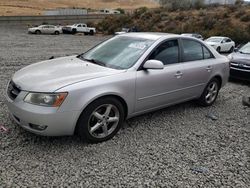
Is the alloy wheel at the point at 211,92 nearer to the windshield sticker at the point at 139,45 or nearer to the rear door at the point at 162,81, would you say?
the rear door at the point at 162,81

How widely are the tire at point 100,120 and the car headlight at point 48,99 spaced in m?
0.37

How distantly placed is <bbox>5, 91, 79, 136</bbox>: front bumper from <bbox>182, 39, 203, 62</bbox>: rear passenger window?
2.42 metres

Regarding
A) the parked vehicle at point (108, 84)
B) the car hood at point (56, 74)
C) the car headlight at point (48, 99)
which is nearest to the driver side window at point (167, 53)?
the parked vehicle at point (108, 84)

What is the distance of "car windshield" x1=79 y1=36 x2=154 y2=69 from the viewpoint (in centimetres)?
392

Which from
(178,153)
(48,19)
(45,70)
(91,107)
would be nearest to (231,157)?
(178,153)

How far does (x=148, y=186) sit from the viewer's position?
2.79 meters

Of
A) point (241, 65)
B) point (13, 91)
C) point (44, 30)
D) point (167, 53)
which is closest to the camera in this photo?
point (13, 91)

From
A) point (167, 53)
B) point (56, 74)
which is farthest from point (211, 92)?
point (56, 74)

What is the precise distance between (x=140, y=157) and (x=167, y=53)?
1.89 metres

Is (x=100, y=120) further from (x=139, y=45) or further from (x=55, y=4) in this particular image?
(x=55, y=4)

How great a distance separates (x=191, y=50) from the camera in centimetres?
478

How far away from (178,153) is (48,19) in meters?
47.1

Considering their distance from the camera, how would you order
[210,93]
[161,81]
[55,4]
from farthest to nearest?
[55,4]
[210,93]
[161,81]

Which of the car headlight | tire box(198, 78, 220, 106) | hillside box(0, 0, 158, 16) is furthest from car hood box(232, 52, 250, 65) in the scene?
hillside box(0, 0, 158, 16)
